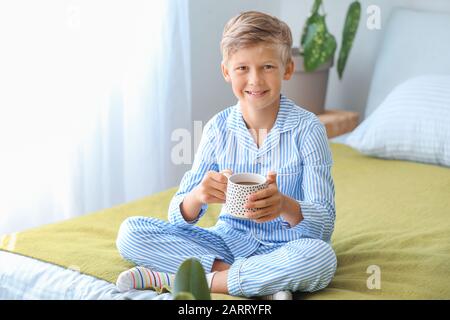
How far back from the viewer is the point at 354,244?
1.90 meters

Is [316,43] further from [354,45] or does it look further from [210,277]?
[210,277]

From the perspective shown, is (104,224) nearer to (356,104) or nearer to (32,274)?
(32,274)

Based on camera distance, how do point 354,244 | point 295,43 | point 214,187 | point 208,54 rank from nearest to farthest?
point 214,187, point 354,244, point 208,54, point 295,43

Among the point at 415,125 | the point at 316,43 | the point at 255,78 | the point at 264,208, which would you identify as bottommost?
the point at 415,125

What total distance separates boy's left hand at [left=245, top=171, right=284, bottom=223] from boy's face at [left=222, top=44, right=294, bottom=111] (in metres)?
0.22

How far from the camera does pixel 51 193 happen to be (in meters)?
2.52

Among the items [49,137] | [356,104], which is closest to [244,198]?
[49,137]

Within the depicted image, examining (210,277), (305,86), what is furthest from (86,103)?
(210,277)

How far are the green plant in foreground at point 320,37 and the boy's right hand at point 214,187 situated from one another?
1.47 m

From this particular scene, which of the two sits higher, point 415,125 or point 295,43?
point 295,43

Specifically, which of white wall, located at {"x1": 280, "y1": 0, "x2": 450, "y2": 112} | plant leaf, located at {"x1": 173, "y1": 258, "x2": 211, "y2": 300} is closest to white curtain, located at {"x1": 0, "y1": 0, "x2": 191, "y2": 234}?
white wall, located at {"x1": 280, "y1": 0, "x2": 450, "y2": 112}

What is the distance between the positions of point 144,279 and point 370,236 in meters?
0.62

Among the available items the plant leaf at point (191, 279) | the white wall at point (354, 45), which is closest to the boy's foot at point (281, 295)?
the plant leaf at point (191, 279)

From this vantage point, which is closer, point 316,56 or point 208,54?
point 316,56
